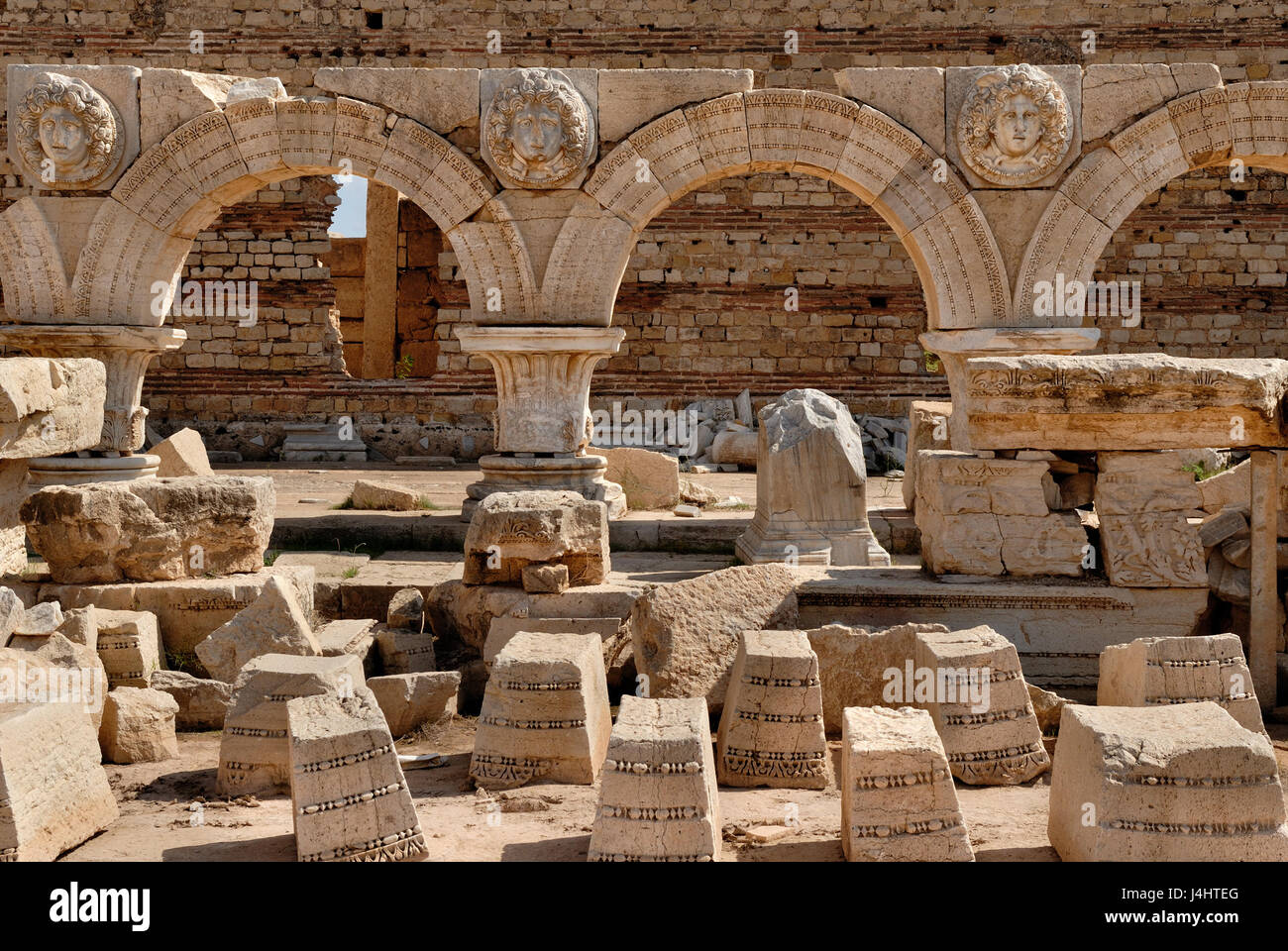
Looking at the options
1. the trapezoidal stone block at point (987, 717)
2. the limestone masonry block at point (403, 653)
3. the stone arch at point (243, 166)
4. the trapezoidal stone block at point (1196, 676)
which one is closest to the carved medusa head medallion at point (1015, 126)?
the stone arch at point (243, 166)

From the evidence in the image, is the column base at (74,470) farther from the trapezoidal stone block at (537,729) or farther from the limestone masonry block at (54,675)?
the trapezoidal stone block at (537,729)

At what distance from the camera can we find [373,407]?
593 inches

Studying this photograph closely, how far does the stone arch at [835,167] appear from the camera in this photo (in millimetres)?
8297

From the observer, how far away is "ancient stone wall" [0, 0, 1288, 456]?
1457 cm

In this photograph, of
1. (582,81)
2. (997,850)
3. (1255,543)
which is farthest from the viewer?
(582,81)

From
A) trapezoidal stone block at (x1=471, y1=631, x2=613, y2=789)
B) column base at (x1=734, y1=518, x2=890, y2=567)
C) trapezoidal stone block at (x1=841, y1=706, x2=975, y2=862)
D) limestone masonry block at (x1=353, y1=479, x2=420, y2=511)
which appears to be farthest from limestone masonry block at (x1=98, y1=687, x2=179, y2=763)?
limestone masonry block at (x1=353, y1=479, x2=420, y2=511)

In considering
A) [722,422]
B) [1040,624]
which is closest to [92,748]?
[1040,624]

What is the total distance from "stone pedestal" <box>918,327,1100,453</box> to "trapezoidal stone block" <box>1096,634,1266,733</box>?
325 centimetres

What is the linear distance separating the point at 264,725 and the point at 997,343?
17.3 feet

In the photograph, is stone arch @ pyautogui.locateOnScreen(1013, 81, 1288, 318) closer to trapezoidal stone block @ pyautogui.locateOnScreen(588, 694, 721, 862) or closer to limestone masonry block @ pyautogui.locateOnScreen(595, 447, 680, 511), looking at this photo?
limestone masonry block @ pyautogui.locateOnScreen(595, 447, 680, 511)

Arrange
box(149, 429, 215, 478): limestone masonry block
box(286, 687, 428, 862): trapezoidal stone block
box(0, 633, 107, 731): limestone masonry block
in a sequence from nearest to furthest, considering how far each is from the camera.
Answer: box(286, 687, 428, 862): trapezoidal stone block < box(0, 633, 107, 731): limestone masonry block < box(149, 429, 215, 478): limestone masonry block

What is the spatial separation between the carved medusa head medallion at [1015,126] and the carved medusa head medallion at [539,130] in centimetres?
238
